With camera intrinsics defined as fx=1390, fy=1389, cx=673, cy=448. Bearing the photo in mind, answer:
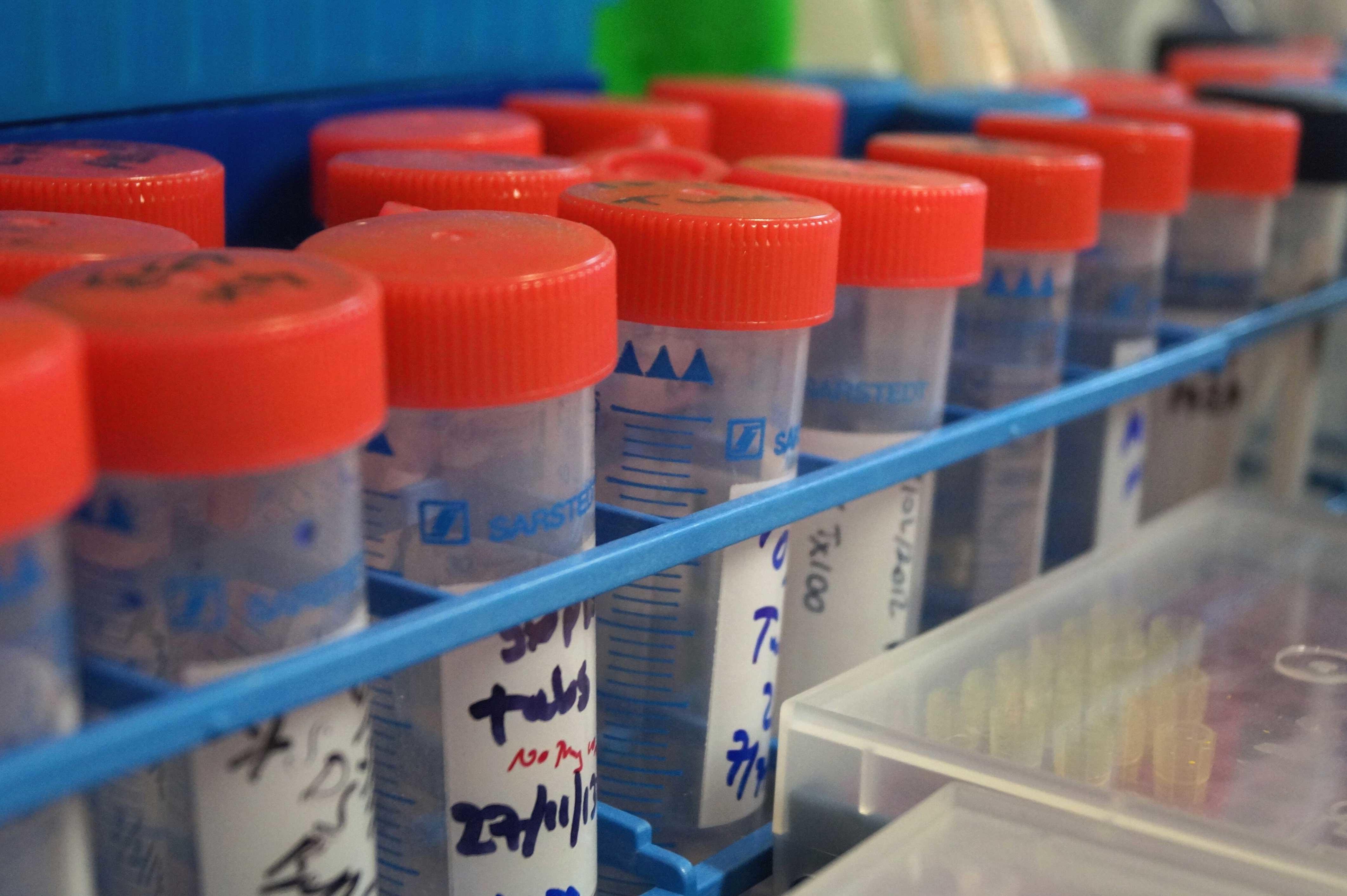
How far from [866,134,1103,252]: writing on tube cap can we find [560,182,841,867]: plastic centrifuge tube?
0.18 meters

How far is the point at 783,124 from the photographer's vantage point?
845 millimetres

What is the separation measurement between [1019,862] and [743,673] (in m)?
0.13

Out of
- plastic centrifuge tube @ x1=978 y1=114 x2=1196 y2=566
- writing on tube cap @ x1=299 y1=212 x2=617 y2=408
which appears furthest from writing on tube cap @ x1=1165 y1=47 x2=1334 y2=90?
writing on tube cap @ x1=299 y1=212 x2=617 y2=408

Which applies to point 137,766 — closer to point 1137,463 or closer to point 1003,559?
point 1003,559

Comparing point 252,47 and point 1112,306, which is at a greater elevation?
point 252,47

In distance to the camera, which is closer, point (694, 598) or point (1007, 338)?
point (694, 598)

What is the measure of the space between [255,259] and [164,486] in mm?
74

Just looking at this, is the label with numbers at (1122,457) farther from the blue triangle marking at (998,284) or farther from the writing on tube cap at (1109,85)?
the writing on tube cap at (1109,85)

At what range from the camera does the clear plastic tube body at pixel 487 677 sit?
0.44 metres

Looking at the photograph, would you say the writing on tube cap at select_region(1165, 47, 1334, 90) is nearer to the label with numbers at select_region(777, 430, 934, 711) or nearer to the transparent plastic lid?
the label with numbers at select_region(777, 430, 934, 711)

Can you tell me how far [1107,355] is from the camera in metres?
0.83

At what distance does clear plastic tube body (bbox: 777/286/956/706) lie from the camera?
63cm

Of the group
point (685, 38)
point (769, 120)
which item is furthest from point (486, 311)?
point (685, 38)

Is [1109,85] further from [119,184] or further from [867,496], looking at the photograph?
[119,184]
